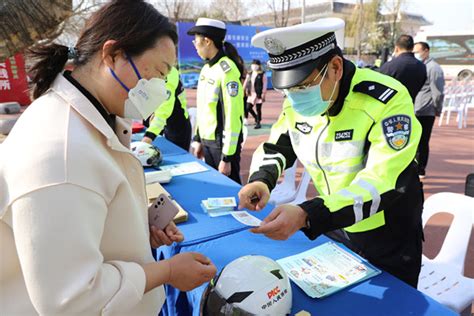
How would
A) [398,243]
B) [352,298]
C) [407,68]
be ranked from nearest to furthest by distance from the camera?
1. [352,298]
2. [398,243]
3. [407,68]

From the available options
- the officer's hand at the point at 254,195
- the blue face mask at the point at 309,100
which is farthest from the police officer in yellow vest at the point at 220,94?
the blue face mask at the point at 309,100

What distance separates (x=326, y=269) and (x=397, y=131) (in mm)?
627

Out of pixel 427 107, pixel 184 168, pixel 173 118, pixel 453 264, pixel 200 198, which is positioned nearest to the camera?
pixel 453 264

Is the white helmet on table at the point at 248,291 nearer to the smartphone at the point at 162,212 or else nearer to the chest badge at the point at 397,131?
the smartphone at the point at 162,212

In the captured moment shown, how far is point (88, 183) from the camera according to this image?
72 cm

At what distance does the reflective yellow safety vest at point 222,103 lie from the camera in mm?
2996

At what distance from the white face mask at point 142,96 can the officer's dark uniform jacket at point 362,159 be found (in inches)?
26.7

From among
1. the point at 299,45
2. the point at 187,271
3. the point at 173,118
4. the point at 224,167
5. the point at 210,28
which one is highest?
the point at 210,28

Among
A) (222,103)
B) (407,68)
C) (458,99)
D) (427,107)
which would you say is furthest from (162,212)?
(458,99)

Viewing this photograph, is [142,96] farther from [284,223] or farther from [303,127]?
[303,127]

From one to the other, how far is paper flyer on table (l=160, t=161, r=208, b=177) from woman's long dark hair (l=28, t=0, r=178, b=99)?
179 cm

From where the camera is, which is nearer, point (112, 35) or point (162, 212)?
point (112, 35)

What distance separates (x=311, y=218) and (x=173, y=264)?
550 millimetres

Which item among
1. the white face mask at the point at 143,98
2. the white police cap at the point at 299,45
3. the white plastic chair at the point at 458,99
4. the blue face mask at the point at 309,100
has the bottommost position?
the white plastic chair at the point at 458,99
